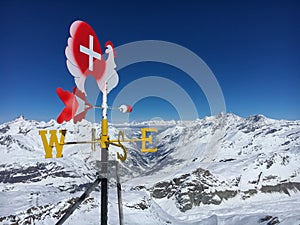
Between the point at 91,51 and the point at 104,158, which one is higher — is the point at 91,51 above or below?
above

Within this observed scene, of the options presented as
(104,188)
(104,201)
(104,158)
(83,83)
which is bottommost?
(104,201)

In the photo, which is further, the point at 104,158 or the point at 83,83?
the point at 83,83

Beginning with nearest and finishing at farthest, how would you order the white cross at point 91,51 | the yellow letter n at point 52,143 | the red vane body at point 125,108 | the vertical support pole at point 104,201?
the vertical support pole at point 104,201, the white cross at point 91,51, the red vane body at point 125,108, the yellow letter n at point 52,143

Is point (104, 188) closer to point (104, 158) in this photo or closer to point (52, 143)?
point (104, 158)

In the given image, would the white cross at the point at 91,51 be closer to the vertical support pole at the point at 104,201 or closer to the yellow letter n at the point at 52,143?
the yellow letter n at the point at 52,143

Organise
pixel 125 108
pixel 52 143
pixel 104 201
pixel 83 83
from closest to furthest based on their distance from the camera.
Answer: pixel 104 201
pixel 83 83
pixel 125 108
pixel 52 143

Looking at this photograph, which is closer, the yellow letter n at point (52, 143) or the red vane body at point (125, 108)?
the red vane body at point (125, 108)

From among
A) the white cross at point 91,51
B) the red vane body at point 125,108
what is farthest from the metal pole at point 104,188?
the white cross at point 91,51

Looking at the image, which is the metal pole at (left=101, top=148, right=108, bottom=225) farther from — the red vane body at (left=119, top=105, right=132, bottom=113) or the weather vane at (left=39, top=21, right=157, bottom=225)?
the red vane body at (left=119, top=105, right=132, bottom=113)

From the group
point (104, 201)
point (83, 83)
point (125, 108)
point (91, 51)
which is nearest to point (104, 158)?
point (104, 201)

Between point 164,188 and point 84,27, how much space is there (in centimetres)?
19139

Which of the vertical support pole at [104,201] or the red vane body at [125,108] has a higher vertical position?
the red vane body at [125,108]

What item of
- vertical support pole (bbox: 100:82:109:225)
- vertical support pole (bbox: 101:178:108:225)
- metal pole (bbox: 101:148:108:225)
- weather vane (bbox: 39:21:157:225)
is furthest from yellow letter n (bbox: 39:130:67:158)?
vertical support pole (bbox: 101:178:108:225)

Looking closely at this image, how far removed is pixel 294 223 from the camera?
134 ft
